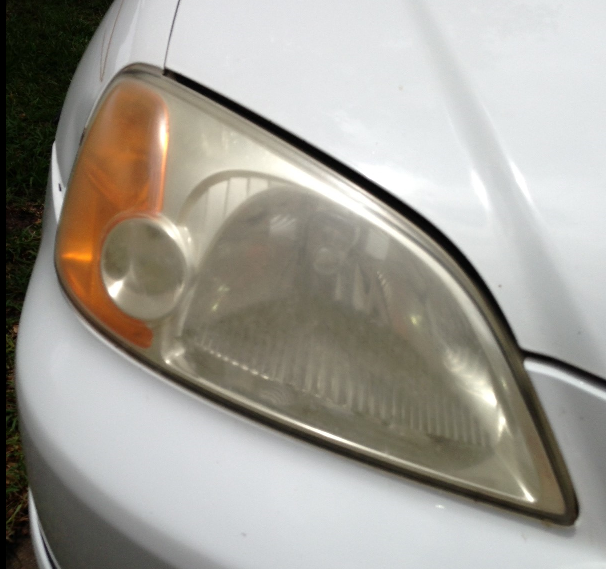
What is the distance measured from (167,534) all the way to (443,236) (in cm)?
50

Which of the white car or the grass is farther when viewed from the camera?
the grass

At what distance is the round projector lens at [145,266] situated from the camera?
2.44 feet

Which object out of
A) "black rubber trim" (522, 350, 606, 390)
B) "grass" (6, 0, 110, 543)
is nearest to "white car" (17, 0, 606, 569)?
"black rubber trim" (522, 350, 606, 390)

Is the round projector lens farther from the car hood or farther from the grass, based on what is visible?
the grass

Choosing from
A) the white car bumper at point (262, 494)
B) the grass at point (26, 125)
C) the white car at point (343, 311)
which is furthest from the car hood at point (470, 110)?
the grass at point (26, 125)

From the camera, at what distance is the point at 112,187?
31.0 inches

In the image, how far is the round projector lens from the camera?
29.3 inches

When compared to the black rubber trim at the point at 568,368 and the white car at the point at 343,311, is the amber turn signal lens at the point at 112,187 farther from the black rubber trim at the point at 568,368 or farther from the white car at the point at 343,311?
the black rubber trim at the point at 568,368

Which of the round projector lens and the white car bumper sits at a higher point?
the round projector lens

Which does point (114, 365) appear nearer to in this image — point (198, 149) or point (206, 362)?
point (206, 362)

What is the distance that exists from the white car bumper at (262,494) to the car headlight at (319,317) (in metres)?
0.02

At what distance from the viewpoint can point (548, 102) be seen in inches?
29.4

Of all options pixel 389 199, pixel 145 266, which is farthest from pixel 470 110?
pixel 145 266

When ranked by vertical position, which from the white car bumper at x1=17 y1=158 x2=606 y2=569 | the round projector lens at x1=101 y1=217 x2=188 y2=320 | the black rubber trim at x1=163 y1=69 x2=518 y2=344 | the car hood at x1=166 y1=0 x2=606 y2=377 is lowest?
the white car bumper at x1=17 y1=158 x2=606 y2=569
